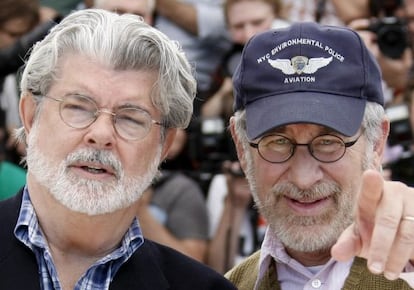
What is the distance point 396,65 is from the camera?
5305 mm

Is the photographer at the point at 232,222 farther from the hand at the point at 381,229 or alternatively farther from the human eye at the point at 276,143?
the hand at the point at 381,229

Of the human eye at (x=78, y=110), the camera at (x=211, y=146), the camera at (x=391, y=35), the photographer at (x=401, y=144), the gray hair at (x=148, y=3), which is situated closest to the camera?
the human eye at (x=78, y=110)

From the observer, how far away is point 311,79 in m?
2.93

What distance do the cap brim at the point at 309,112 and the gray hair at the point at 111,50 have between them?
29cm

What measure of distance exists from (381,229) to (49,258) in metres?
1.07

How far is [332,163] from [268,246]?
14.3 inches

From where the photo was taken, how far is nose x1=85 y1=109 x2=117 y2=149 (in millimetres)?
2791

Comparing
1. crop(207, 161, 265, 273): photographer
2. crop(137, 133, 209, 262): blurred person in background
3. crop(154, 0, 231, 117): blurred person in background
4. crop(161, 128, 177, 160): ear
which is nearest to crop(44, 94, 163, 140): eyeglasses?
crop(161, 128, 177, 160): ear

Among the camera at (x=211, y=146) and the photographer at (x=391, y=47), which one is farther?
the photographer at (x=391, y=47)

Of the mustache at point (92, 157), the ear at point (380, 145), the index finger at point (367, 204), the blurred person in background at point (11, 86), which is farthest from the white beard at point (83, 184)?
the blurred person in background at point (11, 86)

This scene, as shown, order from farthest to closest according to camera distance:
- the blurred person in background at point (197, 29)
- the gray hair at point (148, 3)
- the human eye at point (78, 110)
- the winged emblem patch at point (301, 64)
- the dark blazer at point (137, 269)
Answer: the blurred person in background at point (197, 29) → the gray hair at point (148, 3) → the winged emblem patch at point (301, 64) → the human eye at point (78, 110) → the dark blazer at point (137, 269)

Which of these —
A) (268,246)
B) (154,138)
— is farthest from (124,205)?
(268,246)

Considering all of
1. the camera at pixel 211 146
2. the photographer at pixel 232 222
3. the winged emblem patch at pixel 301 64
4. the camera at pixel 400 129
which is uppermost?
the winged emblem patch at pixel 301 64

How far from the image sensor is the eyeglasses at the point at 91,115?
282cm
